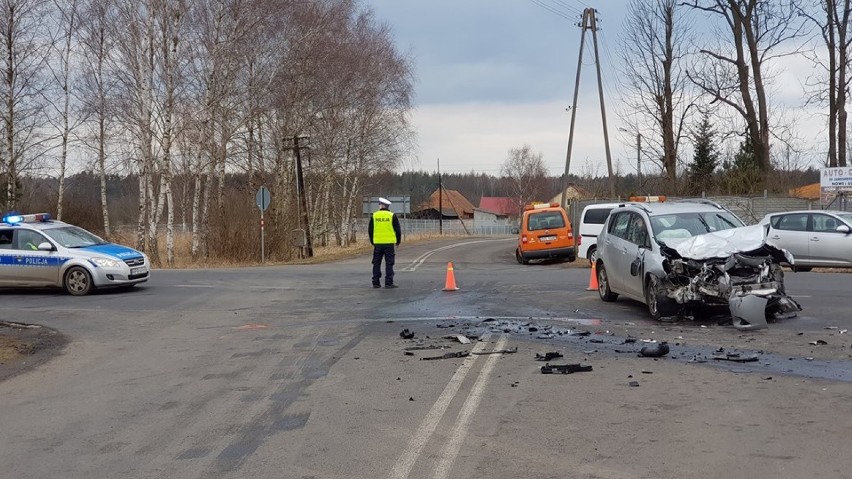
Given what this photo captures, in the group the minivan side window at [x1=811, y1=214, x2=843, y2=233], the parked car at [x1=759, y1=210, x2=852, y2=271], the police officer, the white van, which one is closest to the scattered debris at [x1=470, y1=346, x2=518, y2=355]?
the police officer

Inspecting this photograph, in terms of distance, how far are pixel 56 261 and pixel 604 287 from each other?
1071 centimetres

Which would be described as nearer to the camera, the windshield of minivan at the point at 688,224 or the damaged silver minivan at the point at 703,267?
the damaged silver minivan at the point at 703,267

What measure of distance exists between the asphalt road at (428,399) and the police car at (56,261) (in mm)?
3926

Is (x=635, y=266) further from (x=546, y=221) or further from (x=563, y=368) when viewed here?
(x=546, y=221)

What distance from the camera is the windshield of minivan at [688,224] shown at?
11477mm

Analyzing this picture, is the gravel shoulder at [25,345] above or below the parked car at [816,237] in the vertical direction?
below

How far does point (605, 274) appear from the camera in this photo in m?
13.4

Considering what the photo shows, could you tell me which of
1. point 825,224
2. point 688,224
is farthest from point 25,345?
point 825,224

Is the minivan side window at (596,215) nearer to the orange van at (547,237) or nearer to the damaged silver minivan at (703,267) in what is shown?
the orange van at (547,237)

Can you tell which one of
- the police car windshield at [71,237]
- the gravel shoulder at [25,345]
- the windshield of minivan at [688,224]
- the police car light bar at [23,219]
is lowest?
the gravel shoulder at [25,345]

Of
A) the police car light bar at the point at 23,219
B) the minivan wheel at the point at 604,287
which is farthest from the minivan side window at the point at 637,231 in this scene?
the police car light bar at the point at 23,219

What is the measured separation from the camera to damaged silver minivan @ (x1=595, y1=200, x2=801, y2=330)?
10039mm

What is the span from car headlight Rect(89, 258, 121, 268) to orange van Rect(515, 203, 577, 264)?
49.1 feet

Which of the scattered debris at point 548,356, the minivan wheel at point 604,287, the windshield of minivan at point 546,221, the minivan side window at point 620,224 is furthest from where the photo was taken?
the windshield of minivan at point 546,221
